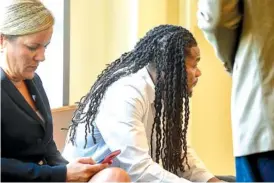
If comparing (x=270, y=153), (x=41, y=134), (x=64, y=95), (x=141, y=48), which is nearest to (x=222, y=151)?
(x=64, y=95)

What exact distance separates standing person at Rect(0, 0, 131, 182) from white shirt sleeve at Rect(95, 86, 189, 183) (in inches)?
5.7

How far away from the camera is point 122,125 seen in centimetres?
150

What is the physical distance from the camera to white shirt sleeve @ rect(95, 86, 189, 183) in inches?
57.9

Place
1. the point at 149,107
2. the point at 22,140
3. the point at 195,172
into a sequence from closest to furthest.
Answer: the point at 22,140
the point at 149,107
the point at 195,172

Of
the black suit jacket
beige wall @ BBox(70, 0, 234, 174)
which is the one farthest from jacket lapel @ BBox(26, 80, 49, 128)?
beige wall @ BBox(70, 0, 234, 174)

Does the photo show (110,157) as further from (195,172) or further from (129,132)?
(195,172)

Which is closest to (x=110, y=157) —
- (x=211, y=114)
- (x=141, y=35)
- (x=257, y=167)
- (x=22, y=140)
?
(x=22, y=140)

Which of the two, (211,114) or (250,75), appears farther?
(211,114)

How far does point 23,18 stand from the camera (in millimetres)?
1325

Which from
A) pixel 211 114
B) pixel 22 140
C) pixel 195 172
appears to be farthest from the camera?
pixel 211 114

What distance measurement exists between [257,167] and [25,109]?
2.20ft

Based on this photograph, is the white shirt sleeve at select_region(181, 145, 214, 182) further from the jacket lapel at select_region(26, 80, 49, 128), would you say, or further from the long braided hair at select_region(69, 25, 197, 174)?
the jacket lapel at select_region(26, 80, 49, 128)

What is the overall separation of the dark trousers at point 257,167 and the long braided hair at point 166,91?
32 cm

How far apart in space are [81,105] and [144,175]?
0.42m
